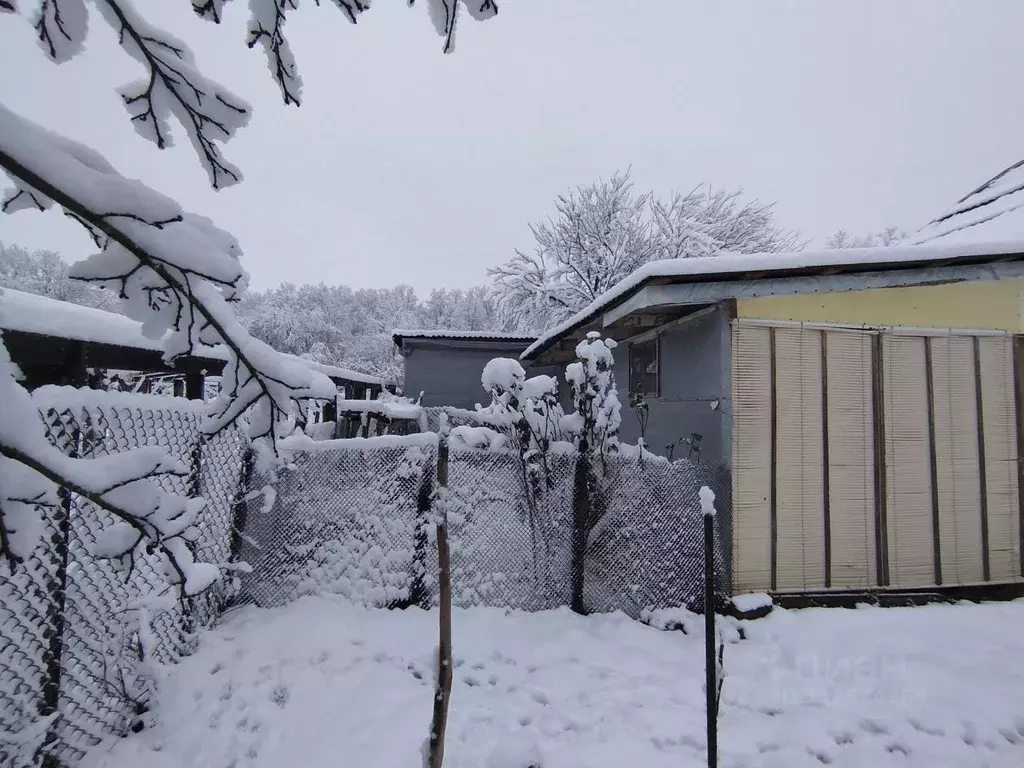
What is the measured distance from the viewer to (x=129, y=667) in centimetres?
230

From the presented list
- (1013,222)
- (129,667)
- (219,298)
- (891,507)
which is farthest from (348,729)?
(1013,222)

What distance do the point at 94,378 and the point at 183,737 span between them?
4.76 meters

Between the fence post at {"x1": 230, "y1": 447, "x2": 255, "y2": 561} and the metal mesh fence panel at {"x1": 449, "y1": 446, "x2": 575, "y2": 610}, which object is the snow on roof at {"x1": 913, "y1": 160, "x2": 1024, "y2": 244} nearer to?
the metal mesh fence panel at {"x1": 449, "y1": 446, "x2": 575, "y2": 610}

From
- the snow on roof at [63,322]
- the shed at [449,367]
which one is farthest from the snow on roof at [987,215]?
the shed at [449,367]

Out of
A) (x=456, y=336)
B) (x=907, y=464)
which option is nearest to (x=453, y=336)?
(x=456, y=336)

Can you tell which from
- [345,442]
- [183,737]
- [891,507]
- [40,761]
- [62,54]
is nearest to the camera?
[62,54]

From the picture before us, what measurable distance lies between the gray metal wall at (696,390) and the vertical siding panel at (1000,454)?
2.61m

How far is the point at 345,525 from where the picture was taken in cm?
357

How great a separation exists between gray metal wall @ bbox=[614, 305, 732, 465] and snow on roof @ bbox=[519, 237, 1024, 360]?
42cm

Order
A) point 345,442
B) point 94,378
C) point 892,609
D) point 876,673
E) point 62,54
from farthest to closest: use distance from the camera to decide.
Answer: point 94,378, point 892,609, point 345,442, point 876,673, point 62,54

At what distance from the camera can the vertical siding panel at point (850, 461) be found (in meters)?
4.12

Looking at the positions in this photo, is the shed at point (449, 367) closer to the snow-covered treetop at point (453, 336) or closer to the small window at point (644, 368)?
the snow-covered treetop at point (453, 336)

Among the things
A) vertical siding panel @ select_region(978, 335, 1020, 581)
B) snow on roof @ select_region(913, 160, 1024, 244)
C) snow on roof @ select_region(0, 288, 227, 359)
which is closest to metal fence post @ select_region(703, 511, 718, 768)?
snow on roof @ select_region(0, 288, 227, 359)

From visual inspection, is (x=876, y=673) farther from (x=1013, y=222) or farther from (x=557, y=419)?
(x=1013, y=222)
